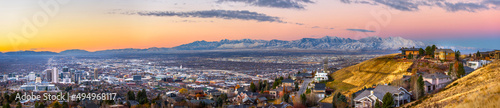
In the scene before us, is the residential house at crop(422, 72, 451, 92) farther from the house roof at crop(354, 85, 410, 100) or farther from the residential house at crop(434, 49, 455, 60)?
the residential house at crop(434, 49, 455, 60)

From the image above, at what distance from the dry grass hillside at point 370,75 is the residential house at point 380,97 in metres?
8.40

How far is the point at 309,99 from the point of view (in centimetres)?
3045

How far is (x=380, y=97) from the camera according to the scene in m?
25.8

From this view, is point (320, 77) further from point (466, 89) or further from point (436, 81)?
point (466, 89)

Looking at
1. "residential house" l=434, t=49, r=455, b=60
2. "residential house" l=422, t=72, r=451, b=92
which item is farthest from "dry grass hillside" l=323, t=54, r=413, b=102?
"residential house" l=422, t=72, r=451, b=92

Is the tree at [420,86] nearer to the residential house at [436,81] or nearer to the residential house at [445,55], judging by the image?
the residential house at [436,81]

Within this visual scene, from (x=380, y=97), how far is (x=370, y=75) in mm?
16245

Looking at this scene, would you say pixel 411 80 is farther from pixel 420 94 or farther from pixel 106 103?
pixel 106 103

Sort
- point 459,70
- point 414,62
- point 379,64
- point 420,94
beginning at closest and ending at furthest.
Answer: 1. point 420,94
2. point 459,70
3. point 414,62
4. point 379,64

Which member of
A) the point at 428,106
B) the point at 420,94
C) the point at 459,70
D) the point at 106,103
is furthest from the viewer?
the point at 106,103

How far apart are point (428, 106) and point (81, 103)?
86.2 feet

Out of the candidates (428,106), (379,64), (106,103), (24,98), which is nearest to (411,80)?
(428,106)

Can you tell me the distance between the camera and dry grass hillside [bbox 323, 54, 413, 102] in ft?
123

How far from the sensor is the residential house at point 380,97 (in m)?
25.5
